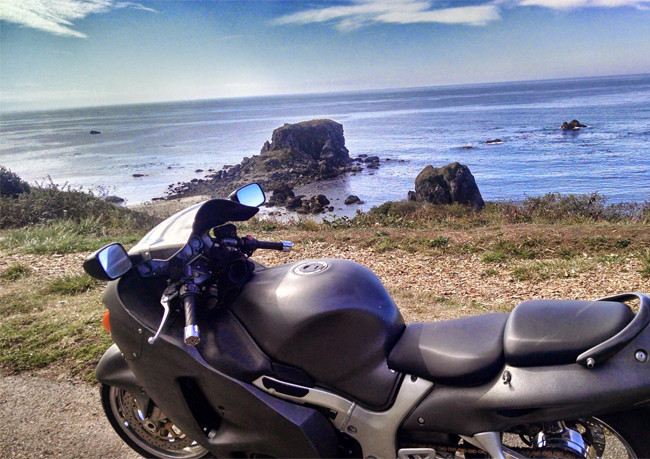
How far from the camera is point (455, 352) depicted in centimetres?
237

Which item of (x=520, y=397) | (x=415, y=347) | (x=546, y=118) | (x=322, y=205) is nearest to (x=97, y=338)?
(x=415, y=347)

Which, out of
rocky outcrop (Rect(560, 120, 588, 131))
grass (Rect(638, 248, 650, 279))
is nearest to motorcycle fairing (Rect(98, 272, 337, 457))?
grass (Rect(638, 248, 650, 279))

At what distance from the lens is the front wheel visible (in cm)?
342

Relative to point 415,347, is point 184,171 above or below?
below

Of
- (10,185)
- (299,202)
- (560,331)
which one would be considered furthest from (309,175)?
(560,331)

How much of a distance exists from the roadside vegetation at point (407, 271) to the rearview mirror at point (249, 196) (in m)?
3.14

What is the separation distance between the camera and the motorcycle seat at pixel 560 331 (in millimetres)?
2166

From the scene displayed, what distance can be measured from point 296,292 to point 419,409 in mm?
807

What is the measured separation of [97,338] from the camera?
5688 mm

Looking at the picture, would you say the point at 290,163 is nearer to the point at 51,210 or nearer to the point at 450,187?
the point at 450,187

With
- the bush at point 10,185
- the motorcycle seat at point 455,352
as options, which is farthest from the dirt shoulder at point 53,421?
the bush at point 10,185

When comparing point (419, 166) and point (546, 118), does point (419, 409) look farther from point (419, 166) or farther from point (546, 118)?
point (546, 118)

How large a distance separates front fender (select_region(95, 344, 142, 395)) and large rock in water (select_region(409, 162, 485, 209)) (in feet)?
87.6

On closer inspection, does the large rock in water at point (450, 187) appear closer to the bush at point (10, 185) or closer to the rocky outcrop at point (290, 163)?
the rocky outcrop at point (290, 163)
